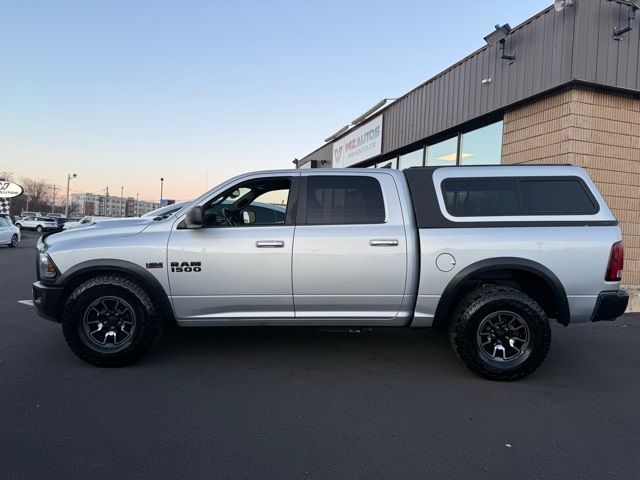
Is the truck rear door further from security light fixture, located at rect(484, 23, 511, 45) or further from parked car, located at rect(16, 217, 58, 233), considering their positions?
parked car, located at rect(16, 217, 58, 233)

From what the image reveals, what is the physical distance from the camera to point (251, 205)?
495 cm

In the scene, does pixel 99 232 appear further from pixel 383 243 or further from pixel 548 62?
pixel 548 62

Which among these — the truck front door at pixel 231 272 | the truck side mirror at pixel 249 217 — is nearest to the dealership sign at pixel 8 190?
the truck side mirror at pixel 249 217

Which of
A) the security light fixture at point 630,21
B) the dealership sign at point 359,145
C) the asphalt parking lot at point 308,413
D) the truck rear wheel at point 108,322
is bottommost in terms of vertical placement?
the asphalt parking lot at point 308,413

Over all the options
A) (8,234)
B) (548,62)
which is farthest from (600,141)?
(8,234)

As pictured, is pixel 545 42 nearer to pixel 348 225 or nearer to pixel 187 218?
pixel 348 225

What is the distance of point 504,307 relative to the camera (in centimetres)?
396

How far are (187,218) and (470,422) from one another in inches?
116

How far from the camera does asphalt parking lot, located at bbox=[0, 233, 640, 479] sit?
262cm

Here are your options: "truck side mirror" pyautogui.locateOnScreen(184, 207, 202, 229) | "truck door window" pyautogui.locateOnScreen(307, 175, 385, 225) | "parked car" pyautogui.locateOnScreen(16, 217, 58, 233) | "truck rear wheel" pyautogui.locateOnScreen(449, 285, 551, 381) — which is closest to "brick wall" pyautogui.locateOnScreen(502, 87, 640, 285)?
"truck rear wheel" pyautogui.locateOnScreen(449, 285, 551, 381)

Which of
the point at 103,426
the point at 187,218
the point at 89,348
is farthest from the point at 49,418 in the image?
the point at 187,218

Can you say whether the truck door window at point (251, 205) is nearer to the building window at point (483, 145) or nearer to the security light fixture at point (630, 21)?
the building window at point (483, 145)

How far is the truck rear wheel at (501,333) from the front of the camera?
3930 mm

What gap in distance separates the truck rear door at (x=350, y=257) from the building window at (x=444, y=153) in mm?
6638
